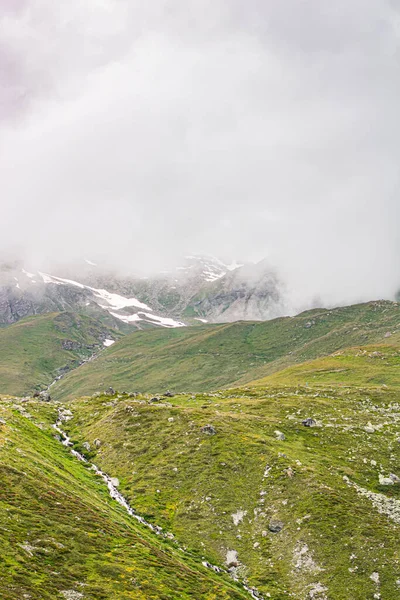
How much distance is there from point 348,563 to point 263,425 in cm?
3692

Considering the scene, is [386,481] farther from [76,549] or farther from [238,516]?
[76,549]

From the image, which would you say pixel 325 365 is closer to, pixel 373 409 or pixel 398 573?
pixel 373 409

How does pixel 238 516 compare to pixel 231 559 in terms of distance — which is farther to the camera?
pixel 238 516

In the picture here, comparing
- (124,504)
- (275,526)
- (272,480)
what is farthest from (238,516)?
(124,504)

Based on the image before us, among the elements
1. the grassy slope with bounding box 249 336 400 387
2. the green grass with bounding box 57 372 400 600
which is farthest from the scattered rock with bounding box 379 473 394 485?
the grassy slope with bounding box 249 336 400 387

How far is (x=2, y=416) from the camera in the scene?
8012 cm

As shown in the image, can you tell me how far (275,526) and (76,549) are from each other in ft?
84.4

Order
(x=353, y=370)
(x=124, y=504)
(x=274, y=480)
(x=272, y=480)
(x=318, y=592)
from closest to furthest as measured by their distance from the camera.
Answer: (x=318, y=592), (x=124, y=504), (x=274, y=480), (x=272, y=480), (x=353, y=370)

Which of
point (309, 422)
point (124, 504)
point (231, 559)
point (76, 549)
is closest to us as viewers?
point (76, 549)

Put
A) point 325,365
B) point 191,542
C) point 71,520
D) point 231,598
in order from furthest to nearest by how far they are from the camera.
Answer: point 325,365 < point 191,542 < point 71,520 < point 231,598

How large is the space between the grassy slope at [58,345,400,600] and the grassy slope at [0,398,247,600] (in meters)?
6.11

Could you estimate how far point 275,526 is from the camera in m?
53.6

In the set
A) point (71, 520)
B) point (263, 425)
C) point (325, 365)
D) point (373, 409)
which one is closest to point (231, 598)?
point (71, 520)

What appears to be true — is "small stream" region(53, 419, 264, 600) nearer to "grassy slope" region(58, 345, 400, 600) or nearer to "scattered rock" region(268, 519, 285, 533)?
"grassy slope" region(58, 345, 400, 600)
